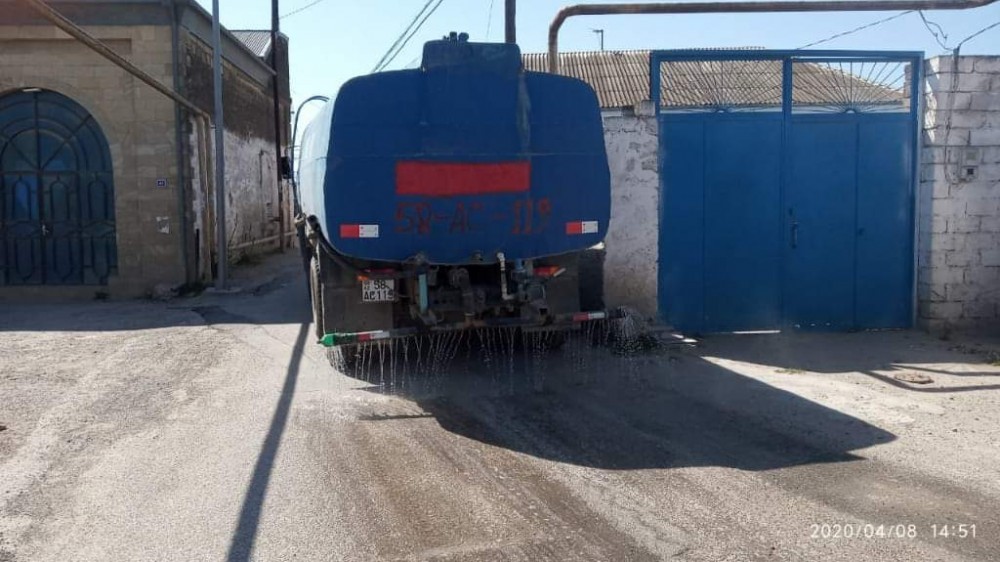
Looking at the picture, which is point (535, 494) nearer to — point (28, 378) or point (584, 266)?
point (584, 266)

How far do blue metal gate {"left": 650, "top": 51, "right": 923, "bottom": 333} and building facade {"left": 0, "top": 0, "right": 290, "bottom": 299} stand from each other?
9247 millimetres

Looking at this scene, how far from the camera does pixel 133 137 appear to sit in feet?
48.4

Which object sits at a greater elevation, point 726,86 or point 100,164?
point 726,86

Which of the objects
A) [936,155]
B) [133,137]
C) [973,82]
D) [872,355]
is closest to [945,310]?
[872,355]

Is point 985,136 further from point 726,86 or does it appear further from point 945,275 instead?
point 726,86

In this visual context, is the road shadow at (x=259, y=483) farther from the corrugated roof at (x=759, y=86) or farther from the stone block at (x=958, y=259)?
the stone block at (x=958, y=259)

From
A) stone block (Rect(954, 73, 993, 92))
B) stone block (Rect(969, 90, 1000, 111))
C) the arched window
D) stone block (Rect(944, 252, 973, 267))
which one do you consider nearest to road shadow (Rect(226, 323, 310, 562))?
stone block (Rect(944, 252, 973, 267))

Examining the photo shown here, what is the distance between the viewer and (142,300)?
14.3m

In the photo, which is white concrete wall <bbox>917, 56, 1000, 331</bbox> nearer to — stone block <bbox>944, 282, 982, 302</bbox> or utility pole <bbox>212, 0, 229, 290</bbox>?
stone block <bbox>944, 282, 982, 302</bbox>

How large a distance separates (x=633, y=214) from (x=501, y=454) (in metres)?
4.76

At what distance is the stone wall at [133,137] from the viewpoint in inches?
575

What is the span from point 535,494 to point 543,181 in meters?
3.22

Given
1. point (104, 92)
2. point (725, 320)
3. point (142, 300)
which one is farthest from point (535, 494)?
point (104, 92)

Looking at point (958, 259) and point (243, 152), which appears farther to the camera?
point (243, 152)
